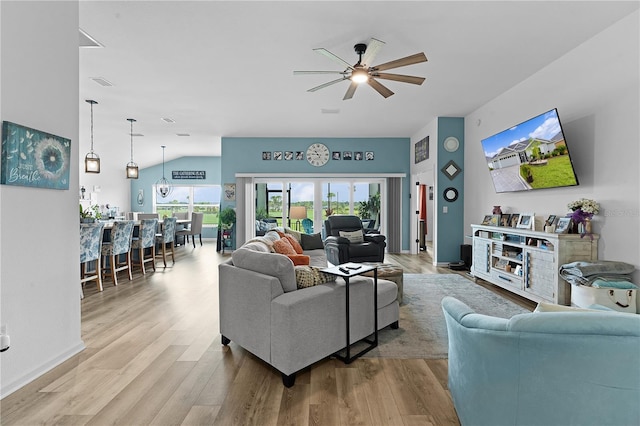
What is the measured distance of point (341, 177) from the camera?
790 centimetres

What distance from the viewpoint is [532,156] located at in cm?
387

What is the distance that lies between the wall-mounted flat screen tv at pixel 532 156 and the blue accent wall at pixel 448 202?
1414 mm

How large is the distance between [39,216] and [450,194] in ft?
19.9

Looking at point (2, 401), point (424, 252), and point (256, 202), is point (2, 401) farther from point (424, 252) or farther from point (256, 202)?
point (424, 252)

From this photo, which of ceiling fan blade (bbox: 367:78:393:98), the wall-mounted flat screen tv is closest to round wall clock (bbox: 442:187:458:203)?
the wall-mounted flat screen tv

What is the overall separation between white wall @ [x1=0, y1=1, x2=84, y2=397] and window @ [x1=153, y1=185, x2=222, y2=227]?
319 inches

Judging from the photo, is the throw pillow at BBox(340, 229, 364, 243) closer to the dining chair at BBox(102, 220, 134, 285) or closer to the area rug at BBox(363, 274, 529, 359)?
the area rug at BBox(363, 274, 529, 359)

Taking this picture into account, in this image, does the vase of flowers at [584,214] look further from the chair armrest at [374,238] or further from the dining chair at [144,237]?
the dining chair at [144,237]

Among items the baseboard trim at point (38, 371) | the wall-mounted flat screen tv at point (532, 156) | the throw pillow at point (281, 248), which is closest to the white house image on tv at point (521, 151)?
the wall-mounted flat screen tv at point (532, 156)

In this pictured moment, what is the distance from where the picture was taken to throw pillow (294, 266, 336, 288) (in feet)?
7.72

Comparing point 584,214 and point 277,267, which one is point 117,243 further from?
point 584,214

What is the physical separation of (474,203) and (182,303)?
5.12 metres

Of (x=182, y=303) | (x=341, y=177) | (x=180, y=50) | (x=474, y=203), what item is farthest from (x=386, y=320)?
(x=341, y=177)

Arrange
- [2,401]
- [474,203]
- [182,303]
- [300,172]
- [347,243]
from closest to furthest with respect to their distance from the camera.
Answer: [2,401]
[182,303]
[347,243]
[474,203]
[300,172]
